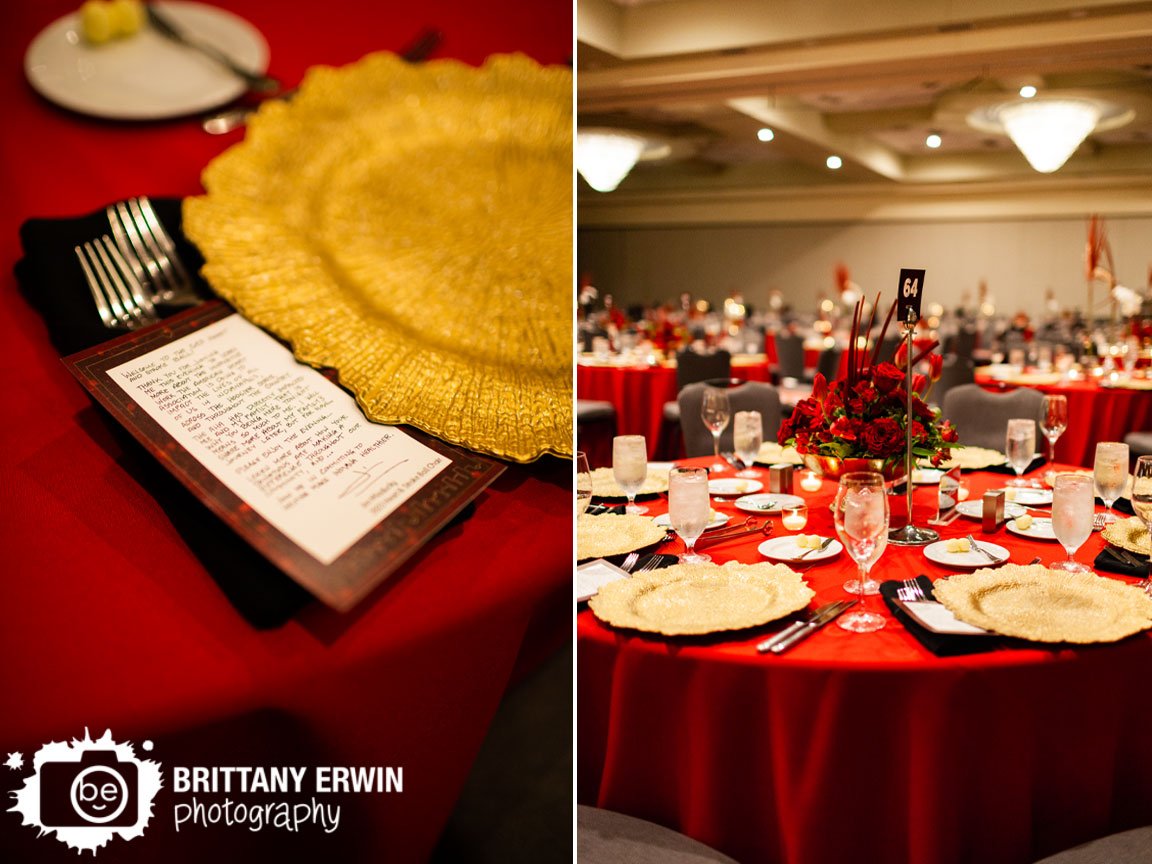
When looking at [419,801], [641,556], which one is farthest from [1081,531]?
[419,801]

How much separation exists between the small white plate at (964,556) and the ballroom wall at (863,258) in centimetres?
1033

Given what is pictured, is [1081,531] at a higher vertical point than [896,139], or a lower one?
lower

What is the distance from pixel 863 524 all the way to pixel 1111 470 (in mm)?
700

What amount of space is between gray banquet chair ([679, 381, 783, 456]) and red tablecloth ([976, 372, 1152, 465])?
134 centimetres

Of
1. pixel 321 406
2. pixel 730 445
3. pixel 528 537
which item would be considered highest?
pixel 321 406

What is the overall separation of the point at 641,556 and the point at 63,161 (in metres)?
0.89

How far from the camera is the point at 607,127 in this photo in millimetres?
8273

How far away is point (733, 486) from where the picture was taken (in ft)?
5.74

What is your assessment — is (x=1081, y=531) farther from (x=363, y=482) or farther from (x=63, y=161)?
(x=63, y=161)

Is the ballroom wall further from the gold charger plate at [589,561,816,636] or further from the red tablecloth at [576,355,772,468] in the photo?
the gold charger plate at [589,561,816,636]

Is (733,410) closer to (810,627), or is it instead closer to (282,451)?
(810,627)

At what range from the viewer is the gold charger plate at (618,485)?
1671 mm

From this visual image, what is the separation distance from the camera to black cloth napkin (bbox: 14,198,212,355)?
0.69 meters
